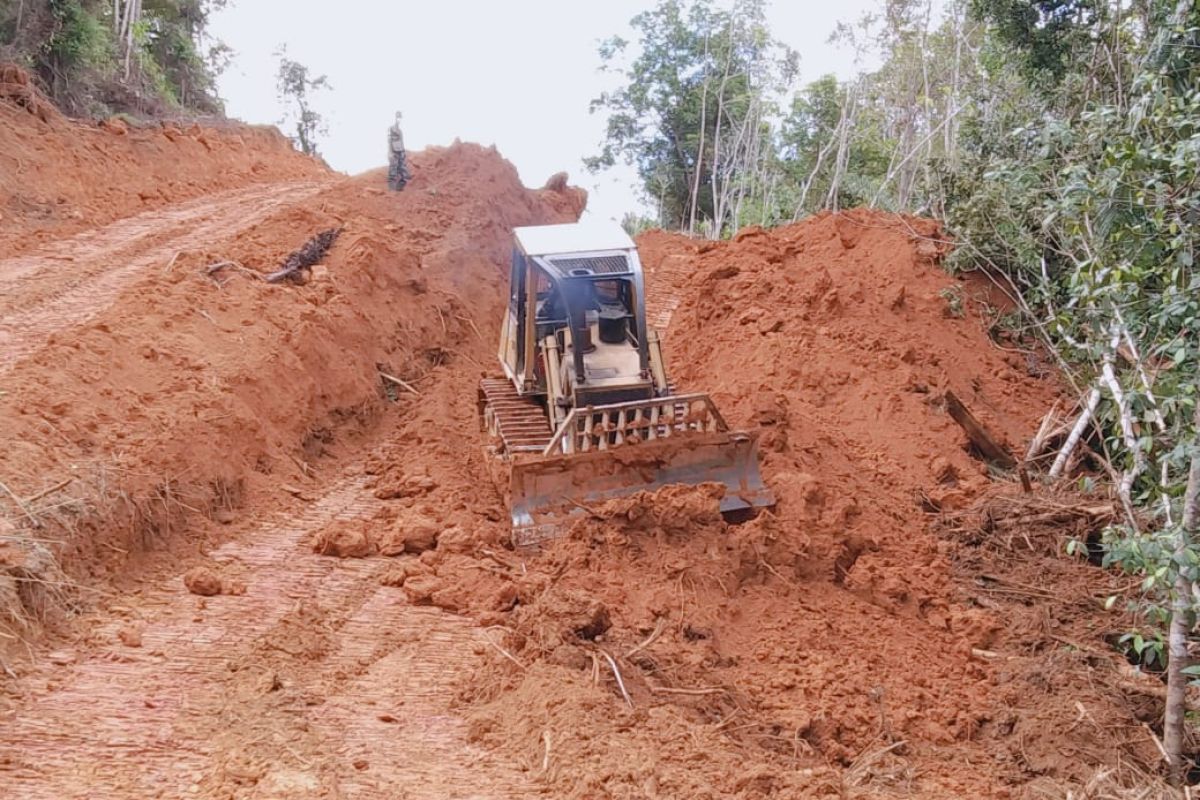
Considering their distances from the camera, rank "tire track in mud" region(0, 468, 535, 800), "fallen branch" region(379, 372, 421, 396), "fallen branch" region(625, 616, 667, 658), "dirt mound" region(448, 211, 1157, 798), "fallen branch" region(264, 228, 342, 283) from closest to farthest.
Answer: "tire track in mud" region(0, 468, 535, 800), "dirt mound" region(448, 211, 1157, 798), "fallen branch" region(625, 616, 667, 658), "fallen branch" region(264, 228, 342, 283), "fallen branch" region(379, 372, 421, 396)

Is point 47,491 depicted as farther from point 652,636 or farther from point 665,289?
point 665,289

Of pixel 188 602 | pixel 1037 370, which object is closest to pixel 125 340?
pixel 188 602

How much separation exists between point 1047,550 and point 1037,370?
519 cm

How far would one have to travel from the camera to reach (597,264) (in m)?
9.54

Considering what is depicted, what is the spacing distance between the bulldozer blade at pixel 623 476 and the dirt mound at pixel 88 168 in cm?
807

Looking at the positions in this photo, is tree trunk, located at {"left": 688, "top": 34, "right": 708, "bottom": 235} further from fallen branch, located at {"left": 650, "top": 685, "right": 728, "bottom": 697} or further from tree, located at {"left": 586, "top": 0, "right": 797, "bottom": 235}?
fallen branch, located at {"left": 650, "top": 685, "right": 728, "bottom": 697}

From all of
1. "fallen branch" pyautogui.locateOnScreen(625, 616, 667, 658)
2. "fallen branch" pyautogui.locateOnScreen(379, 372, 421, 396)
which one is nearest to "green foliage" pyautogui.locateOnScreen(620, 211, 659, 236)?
"fallen branch" pyautogui.locateOnScreen(379, 372, 421, 396)

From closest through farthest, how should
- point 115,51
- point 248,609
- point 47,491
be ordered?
1. point 248,609
2. point 47,491
3. point 115,51

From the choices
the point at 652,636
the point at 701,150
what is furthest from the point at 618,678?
the point at 701,150

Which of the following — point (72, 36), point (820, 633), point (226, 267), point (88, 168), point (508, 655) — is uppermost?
point (72, 36)

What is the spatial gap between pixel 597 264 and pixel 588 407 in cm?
149

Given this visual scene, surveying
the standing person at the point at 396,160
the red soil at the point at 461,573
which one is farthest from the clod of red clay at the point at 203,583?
the standing person at the point at 396,160

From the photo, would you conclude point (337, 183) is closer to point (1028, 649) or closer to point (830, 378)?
point (830, 378)

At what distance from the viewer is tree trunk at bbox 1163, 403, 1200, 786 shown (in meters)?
5.32
